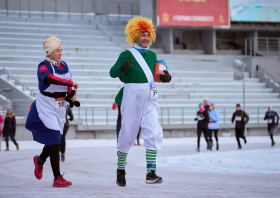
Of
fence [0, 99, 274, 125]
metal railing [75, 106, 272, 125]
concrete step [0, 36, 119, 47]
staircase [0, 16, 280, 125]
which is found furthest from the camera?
concrete step [0, 36, 119, 47]

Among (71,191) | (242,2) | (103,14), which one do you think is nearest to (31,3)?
(103,14)

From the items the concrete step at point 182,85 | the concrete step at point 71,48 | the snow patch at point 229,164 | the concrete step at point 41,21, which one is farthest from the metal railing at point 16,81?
the snow patch at point 229,164

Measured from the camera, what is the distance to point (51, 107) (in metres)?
6.18

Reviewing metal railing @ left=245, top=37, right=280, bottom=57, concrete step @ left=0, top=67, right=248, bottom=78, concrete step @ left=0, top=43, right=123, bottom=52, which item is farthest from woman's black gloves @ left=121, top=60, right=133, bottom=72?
metal railing @ left=245, top=37, right=280, bottom=57

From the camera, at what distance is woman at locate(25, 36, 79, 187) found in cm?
610

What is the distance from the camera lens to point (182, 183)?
6656mm

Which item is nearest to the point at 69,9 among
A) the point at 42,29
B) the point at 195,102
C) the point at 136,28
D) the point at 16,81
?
the point at 42,29

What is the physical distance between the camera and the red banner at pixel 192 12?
3300 cm

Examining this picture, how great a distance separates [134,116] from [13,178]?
2.66 meters

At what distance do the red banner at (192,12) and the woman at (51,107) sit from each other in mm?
27066

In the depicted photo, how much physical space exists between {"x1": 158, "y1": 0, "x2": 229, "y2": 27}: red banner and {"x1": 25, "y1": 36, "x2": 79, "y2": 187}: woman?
1066 inches

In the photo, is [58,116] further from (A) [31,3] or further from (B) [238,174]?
(A) [31,3]

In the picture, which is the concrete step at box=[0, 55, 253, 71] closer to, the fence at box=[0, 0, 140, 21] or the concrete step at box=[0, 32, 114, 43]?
the concrete step at box=[0, 32, 114, 43]

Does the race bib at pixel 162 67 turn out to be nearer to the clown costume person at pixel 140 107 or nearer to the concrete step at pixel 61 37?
the clown costume person at pixel 140 107
